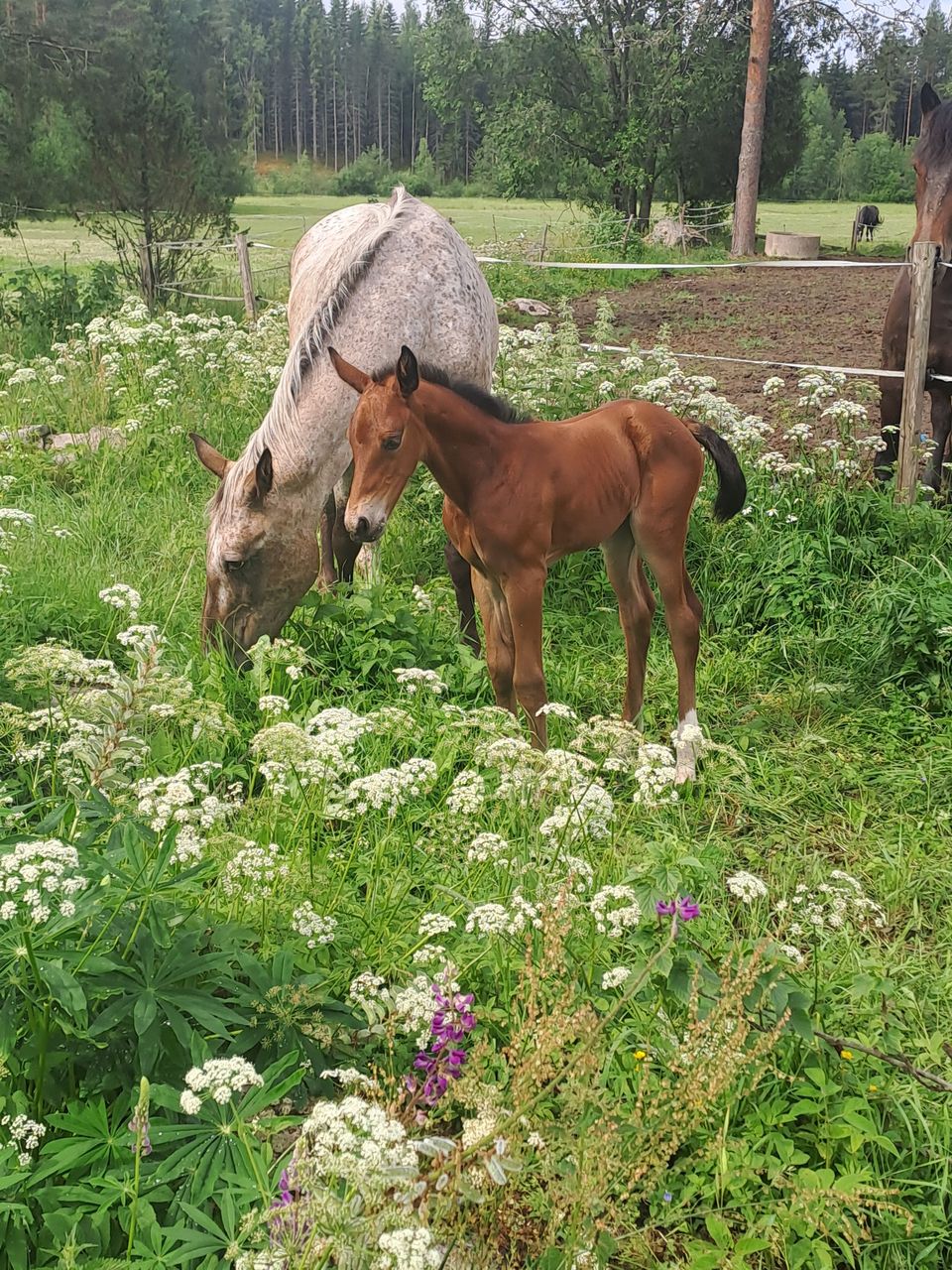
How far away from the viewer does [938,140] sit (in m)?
6.27

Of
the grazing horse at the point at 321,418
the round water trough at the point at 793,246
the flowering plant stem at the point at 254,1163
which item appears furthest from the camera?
the round water trough at the point at 793,246

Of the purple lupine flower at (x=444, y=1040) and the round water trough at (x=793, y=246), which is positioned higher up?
the round water trough at (x=793, y=246)

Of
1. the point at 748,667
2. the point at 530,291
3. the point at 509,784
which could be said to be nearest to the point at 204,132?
the point at 530,291

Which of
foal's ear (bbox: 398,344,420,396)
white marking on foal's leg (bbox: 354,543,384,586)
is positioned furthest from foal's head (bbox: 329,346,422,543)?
white marking on foal's leg (bbox: 354,543,384,586)

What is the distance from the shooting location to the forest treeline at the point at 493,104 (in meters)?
12.2

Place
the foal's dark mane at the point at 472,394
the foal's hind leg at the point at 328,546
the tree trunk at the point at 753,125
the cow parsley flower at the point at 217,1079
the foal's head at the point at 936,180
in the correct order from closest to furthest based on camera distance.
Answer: the cow parsley flower at the point at 217,1079 < the foal's dark mane at the point at 472,394 < the foal's hind leg at the point at 328,546 < the foal's head at the point at 936,180 < the tree trunk at the point at 753,125

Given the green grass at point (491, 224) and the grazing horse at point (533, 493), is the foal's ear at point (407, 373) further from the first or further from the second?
the green grass at point (491, 224)

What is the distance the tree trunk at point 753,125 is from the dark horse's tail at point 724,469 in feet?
61.8

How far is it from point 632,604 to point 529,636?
0.73 meters

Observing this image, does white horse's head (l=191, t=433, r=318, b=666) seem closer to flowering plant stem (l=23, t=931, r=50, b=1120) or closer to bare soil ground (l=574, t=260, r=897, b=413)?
flowering plant stem (l=23, t=931, r=50, b=1120)

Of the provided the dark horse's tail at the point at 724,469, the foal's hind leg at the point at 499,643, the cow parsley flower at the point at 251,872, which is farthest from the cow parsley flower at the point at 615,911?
the dark horse's tail at the point at 724,469

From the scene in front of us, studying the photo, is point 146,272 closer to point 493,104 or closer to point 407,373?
point 407,373

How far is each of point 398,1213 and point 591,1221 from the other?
602 mm

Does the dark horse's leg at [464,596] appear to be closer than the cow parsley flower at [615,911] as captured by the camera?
No
